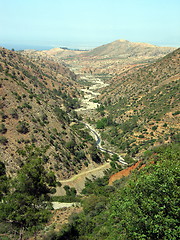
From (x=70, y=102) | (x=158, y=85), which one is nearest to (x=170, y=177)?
(x=158, y=85)

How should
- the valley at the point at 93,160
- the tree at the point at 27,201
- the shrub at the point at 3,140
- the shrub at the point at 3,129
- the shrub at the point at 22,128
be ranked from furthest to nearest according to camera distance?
the shrub at the point at 22,128 < the shrub at the point at 3,129 < the shrub at the point at 3,140 < the tree at the point at 27,201 < the valley at the point at 93,160

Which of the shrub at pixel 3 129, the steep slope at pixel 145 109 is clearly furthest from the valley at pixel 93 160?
the steep slope at pixel 145 109

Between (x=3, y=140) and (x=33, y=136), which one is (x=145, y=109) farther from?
(x=3, y=140)

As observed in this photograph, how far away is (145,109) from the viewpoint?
78.5 m

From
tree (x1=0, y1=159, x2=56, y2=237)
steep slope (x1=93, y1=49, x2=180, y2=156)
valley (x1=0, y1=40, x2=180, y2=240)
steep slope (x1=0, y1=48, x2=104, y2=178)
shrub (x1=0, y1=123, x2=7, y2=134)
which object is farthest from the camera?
steep slope (x1=93, y1=49, x2=180, y2=156)

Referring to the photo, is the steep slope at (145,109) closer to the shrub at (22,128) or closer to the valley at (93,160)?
the valley at (93,160)

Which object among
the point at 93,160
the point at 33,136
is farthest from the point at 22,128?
the point at 93,160

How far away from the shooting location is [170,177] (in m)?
14.0

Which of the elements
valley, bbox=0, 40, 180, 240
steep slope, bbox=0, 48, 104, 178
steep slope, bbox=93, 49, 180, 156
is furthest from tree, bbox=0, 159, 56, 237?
steep slope, bbox=93, 49, 180, 156

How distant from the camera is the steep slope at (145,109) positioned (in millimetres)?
62219

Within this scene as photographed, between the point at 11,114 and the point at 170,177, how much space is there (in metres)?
41.6

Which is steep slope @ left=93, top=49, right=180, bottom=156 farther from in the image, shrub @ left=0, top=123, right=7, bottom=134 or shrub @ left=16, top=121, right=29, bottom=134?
shrub @ left=0, top=123, right=7, bottom=134

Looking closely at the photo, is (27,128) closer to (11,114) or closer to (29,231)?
(11,114)

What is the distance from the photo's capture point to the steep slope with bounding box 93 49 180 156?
62.2m
